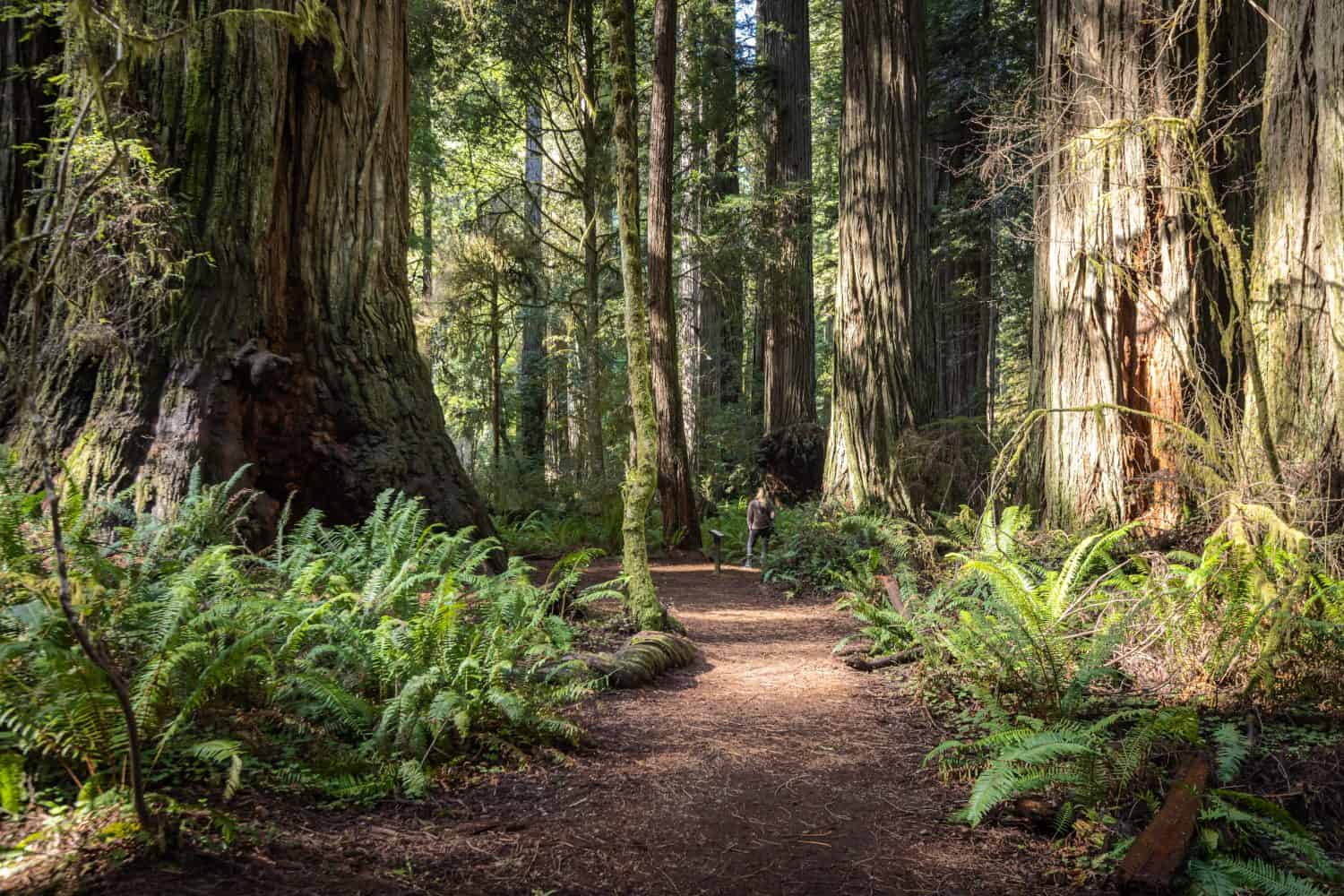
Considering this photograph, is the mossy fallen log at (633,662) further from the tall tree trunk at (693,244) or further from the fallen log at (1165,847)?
the tall tree trunk at (693,244)

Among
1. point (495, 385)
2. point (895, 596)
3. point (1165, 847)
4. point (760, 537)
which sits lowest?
point (1165, 847)

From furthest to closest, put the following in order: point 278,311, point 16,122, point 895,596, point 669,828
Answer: point 895,596
point 278,311
point 16,122
point 669,828

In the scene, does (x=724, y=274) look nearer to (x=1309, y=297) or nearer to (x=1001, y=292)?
(x=1001, y=292)

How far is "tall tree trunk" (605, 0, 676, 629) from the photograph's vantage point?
6660mm

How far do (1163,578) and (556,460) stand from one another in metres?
17.3

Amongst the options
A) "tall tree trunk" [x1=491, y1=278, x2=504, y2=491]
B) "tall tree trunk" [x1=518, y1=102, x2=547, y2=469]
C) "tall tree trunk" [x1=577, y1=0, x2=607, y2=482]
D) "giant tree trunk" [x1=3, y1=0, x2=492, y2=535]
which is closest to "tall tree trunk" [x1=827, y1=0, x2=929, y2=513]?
"tall tree trunk" [x1=577, y1=0, x2=607, y2=482]

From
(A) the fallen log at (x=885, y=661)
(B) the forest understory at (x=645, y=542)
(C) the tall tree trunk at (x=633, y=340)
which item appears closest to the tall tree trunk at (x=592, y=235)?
(B) the forest understory at (x=645, y=542)

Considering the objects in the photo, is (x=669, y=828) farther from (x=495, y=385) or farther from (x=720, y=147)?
(x=720, y=147)

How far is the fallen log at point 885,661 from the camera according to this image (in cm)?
595

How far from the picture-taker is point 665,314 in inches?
501

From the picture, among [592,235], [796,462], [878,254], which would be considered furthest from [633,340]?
[796,462]

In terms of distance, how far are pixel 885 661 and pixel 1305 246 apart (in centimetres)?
401

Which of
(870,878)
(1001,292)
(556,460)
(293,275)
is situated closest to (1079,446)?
(870,878)

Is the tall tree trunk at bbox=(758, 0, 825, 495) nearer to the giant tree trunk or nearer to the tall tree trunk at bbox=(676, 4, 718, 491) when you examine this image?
the tall tree trunk at bbox=(676, 4, 718, 491)
